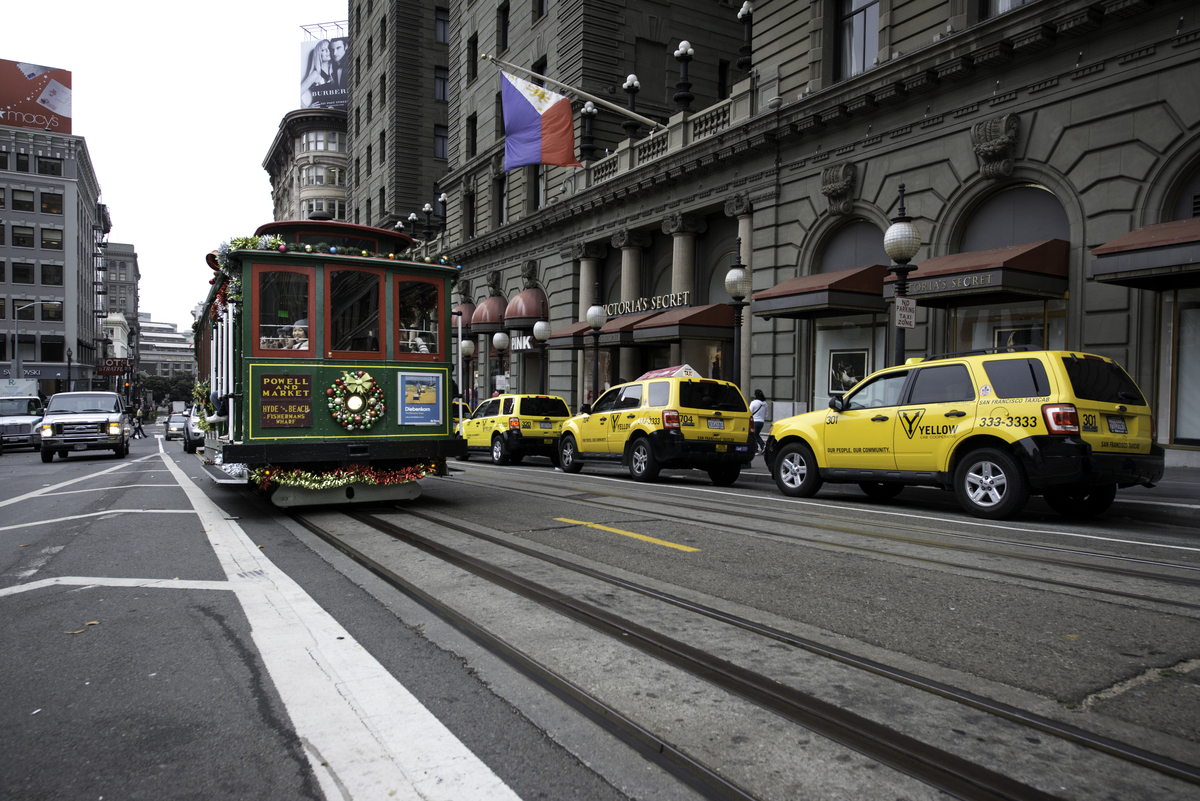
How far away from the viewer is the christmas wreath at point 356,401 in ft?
31.2

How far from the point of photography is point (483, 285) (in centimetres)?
3869

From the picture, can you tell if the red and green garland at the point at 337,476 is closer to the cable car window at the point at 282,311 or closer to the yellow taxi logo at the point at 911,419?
the cable car window at the point at 282,311

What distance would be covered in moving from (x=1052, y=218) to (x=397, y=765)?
652 inches

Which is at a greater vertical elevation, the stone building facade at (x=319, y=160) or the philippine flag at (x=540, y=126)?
the stone building facade at (x=319, y=160)

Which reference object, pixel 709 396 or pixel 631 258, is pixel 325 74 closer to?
pixel 631 258

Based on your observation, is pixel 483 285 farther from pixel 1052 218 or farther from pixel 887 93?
pixel 1052 218

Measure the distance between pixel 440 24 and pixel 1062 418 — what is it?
5447cm

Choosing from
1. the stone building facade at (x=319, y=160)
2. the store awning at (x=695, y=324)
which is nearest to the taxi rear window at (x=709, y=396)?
the store awning at (x=695, y=324)

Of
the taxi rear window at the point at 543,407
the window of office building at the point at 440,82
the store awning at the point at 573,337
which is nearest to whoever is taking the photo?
the taxi rear window at the point at 543,407

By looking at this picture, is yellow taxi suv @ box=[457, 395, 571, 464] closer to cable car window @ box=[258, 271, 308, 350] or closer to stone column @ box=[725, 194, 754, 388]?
stone column @ box=[725, 194, 754, 388]

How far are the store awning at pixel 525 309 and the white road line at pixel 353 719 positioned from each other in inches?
1093

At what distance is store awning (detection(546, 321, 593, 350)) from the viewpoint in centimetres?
2866

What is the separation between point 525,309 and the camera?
32812mm

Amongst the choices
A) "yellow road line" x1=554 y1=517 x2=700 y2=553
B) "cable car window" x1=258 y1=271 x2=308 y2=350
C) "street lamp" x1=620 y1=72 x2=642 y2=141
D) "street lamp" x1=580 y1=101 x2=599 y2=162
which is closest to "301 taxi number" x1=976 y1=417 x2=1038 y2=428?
"yellow road line" x1=554 y1=517 x2=700 y2=553
